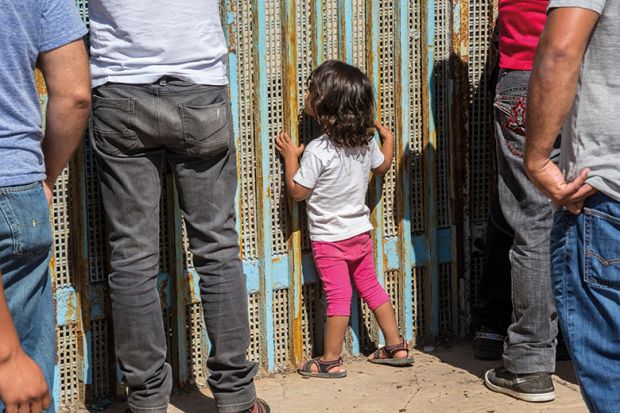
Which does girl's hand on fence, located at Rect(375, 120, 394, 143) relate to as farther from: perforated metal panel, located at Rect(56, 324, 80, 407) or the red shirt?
perforated metal panel, located at Rect(56, 324, 80, 407)

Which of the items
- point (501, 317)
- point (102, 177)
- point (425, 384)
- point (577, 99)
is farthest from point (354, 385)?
point (577, 99)

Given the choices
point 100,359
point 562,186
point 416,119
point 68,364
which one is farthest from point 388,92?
point 562,186

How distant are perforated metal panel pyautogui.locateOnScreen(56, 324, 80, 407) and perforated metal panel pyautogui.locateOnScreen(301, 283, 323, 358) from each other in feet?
3.75

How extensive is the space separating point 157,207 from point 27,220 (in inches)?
58.4

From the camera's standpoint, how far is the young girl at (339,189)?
503cm

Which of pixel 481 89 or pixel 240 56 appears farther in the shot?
pixel 481 89

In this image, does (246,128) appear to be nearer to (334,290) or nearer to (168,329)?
(334,290)

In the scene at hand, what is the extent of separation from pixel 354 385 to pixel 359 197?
88 cm

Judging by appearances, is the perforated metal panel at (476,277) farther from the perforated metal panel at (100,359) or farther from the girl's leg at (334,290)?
the perforated metal panel at (100,359)

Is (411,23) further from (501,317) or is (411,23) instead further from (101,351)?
(101,351)

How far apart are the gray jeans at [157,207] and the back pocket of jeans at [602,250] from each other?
1744 millimetres

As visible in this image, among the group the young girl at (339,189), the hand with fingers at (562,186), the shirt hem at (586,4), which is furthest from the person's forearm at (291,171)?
the shirt hem at (586,4)

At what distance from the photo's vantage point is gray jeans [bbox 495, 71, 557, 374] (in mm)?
4730

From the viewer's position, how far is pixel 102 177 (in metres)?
4.32
